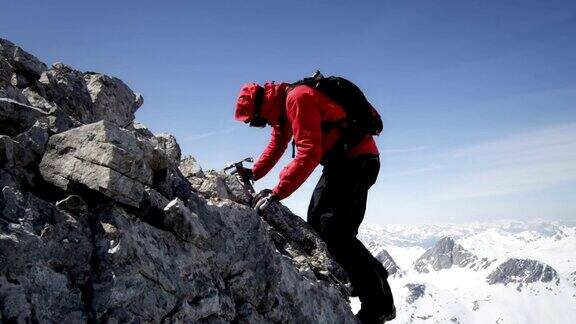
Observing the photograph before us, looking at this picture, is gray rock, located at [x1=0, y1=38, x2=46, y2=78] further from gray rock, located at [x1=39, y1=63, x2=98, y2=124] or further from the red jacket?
the red jacket

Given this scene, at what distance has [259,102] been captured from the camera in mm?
9664

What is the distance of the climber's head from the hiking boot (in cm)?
502

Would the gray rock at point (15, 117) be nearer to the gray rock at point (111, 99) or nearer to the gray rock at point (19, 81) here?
the gray rock at point (19, 81)

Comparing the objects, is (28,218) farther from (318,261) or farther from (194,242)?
(318,261)

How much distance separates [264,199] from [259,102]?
2190 mm

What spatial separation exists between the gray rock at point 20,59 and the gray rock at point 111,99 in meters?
1.26

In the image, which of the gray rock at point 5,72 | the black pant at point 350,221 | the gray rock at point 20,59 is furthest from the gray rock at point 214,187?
the gray rock at point 20,59

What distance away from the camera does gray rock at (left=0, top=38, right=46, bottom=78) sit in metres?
9.47

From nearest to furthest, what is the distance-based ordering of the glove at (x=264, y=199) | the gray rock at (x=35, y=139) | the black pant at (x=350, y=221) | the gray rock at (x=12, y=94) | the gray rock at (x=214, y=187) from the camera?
the gray rock at (x=35, y=139), the gray rock at (x=12, y=94), the glove at (x=264, y=199), the black pant at (x=350, y=221), the gray rock at (x=214, y=187)

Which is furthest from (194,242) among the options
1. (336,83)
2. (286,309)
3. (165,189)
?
(336,83)

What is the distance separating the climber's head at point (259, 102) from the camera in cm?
959

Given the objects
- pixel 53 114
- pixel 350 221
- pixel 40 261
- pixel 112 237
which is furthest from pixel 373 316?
pixel 53 114

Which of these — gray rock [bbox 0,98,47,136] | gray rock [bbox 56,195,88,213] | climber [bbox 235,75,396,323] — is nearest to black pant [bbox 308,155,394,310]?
climber [bbox 235,75,396,323]

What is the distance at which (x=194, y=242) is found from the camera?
7.44 m
